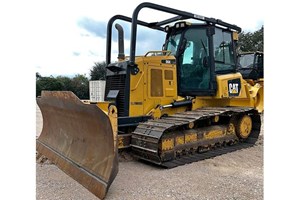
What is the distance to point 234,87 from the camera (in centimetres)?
668

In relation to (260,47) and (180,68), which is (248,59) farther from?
(260,47)

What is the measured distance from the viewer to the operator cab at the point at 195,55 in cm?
608

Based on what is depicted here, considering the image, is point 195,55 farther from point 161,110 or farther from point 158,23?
point 161,110

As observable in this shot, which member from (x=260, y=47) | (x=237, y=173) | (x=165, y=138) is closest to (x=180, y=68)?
(x=165, y=138)

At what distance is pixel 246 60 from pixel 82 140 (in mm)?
10393

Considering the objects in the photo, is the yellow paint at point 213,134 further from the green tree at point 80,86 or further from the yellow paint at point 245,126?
the green tree at point 80,86

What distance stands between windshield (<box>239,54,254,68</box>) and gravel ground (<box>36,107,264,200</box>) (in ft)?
27.1

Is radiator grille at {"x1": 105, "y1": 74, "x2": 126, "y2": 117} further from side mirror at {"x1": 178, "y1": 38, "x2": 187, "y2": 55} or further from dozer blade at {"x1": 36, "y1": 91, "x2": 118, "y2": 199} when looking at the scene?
side mirror at {"x1": 178, "y1": 38, "x2": 187, "y2": 55}

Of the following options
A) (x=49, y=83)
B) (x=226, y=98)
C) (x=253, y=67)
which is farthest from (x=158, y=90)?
(x=49, y=83)

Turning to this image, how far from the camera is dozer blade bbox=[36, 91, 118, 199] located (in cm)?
360

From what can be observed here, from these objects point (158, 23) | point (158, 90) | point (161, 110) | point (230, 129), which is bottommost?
point (230, 129)

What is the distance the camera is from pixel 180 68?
609 centimetres

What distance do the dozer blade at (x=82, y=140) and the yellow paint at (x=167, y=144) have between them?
4.33ft

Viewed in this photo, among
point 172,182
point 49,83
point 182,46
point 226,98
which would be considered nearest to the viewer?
point 172,182
